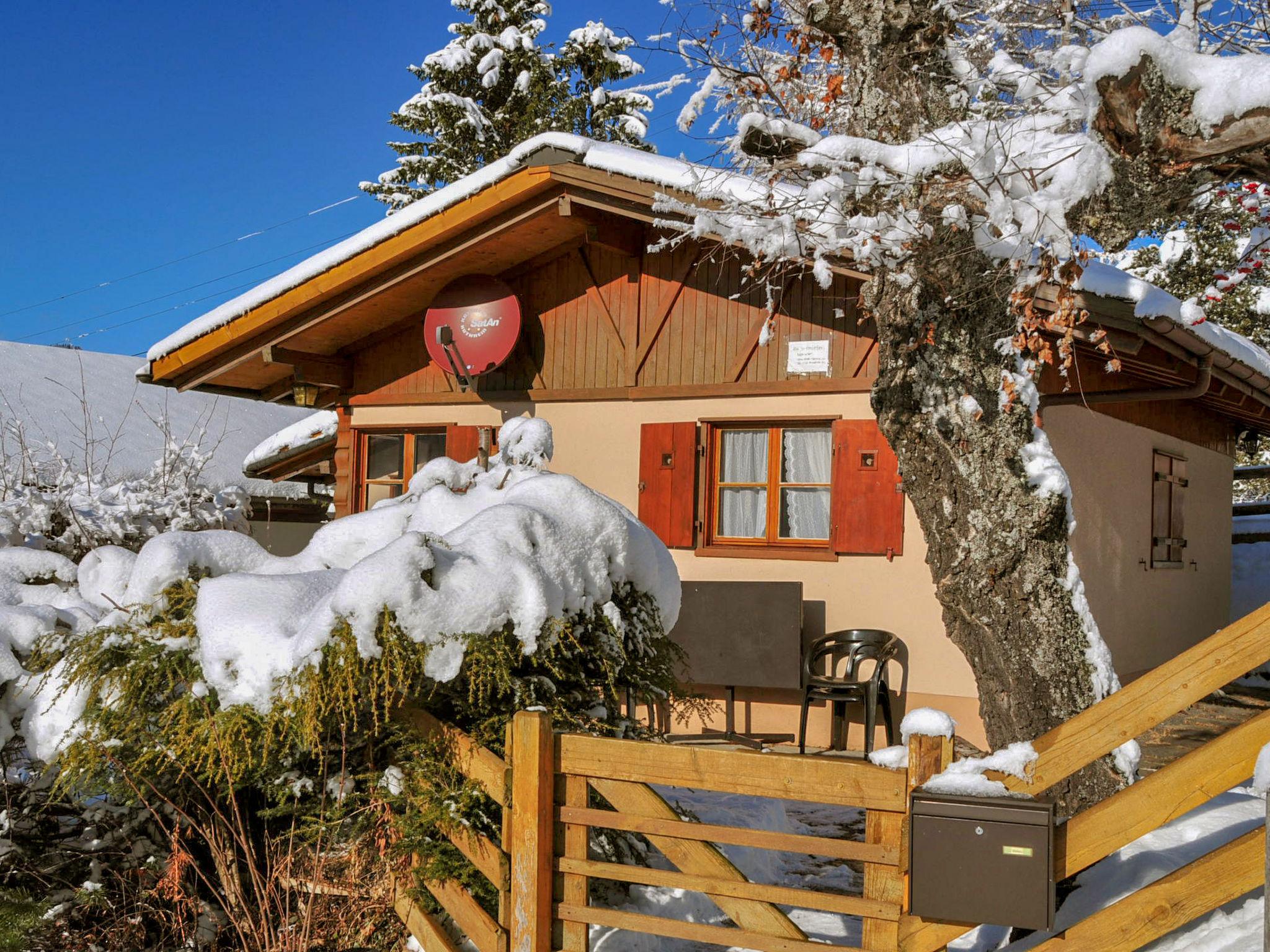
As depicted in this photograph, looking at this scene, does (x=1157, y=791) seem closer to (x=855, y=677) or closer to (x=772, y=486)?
(x=855, y=677)

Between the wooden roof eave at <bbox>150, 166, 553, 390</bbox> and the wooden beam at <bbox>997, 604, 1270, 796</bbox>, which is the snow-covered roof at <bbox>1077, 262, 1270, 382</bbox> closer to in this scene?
the wooden beam at <bbox>997, 604, 1270, 796</bbox>

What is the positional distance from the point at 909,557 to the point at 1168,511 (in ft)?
14.9

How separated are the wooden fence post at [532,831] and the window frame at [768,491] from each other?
462 centimetres

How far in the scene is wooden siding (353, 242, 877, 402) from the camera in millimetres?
7520

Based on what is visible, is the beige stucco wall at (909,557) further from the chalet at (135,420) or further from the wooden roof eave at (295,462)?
the chalet at (135,420)

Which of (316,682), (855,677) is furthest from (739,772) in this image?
(855,677)

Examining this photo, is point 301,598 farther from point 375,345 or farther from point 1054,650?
point 375,345

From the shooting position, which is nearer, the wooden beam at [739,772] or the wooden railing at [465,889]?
the wooden beam at [739,772]

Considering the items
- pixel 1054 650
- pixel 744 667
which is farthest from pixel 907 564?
pixel 1054 650

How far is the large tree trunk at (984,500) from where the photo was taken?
4000 mm

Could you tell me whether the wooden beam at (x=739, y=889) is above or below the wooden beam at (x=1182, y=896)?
below

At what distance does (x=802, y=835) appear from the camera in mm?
3014

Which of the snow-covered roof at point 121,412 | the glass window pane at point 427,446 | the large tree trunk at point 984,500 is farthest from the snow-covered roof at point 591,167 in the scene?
the snow-covered roof at point 121,412

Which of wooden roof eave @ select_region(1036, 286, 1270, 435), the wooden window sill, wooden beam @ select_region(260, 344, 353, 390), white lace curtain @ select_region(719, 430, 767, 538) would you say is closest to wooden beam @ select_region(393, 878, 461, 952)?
wooden roof eave @ select_region(1036, 286, 1270, 435)
